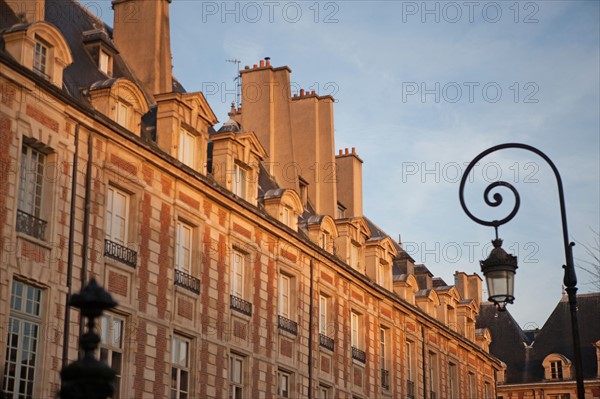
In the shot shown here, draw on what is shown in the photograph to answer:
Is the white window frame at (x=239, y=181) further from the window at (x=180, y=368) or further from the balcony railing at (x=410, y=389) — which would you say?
the balcony railing at (x=410, y=389)

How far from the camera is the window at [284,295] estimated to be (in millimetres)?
26750

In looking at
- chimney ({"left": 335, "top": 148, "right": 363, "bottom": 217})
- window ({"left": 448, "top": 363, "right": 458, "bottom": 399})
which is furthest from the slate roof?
chimney ({"left": 335, "top": 148, "right": 363, "bottom": 217})

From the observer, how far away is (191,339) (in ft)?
73.3

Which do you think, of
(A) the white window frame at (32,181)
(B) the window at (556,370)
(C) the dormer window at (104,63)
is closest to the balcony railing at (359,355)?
(C) the dormer window at (104,63)

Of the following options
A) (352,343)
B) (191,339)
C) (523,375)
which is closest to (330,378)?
(352,343)

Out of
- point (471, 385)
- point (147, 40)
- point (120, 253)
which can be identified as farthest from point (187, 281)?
point (471, 385)

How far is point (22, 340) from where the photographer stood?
17.6m

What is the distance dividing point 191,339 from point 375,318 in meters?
11.0

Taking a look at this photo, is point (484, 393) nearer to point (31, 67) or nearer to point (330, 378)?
point (330, 378)

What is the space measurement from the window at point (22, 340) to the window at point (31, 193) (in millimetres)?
981

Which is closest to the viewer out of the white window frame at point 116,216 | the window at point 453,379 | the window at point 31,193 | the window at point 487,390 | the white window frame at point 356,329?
the window at point 31,193

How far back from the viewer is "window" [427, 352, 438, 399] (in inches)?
1442

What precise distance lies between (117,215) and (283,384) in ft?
24.8

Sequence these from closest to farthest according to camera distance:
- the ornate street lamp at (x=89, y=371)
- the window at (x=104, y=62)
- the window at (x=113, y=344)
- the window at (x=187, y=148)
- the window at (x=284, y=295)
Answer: the ornate street lamp at (x=89, y=371) → the window at (x=113, y=344) → the window at (x=187, y=148) → the window at (x=104, y=62) → the window at (x=284, y=295)
